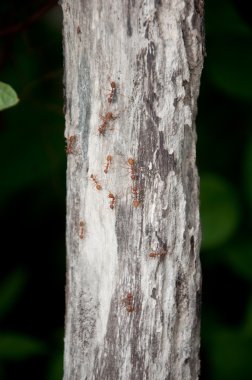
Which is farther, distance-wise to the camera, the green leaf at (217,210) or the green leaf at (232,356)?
the green leaf at (232,356)

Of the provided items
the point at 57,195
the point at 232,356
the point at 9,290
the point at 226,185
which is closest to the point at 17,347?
the point at 9,290

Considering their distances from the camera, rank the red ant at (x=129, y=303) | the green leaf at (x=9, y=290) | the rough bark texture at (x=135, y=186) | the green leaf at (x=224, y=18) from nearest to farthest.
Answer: the rough bark texture at (x=135, y=186)
the red ant at (x=129, y=303)
the green leaf at (x=224, y=18)
the green leaf at (x=9, y=290)

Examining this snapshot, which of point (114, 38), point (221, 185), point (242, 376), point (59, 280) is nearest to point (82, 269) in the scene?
point (114, 38)

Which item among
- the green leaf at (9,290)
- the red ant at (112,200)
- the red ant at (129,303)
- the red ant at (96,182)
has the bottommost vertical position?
the red ant at (129,303)

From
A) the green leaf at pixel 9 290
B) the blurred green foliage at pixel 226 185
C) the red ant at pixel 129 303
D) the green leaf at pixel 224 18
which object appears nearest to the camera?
the red ant at pixel 129 303

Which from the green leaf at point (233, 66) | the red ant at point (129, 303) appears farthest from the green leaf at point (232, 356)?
the red ant at point (129, 303)

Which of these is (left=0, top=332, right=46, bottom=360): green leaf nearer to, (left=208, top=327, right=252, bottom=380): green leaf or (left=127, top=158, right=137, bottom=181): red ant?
(left=208, top=327, right=252, bottom=380): green leaf

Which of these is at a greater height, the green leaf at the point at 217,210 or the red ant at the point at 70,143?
the green leaf at the point at 217,210

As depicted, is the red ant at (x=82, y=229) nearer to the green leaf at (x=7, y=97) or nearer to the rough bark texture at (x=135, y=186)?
the rough bark texture at (x=135, y=186)

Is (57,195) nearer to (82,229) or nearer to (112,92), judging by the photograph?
(82,229)
